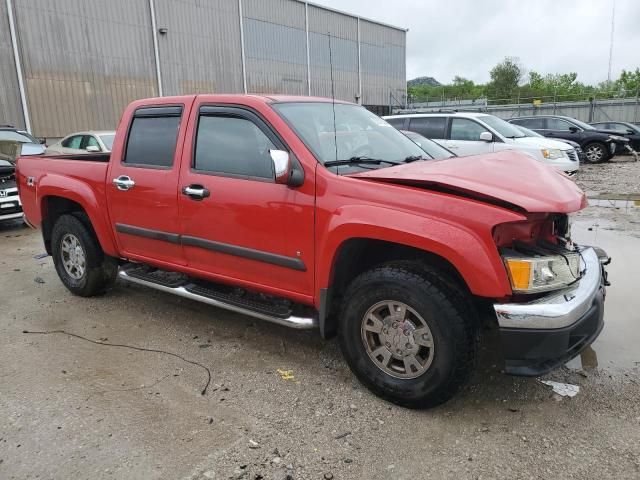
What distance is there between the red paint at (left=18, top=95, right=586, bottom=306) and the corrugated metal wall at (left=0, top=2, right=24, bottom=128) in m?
16.9

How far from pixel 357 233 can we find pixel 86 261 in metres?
3.07

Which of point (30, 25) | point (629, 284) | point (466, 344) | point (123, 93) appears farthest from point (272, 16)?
point (466, 344)

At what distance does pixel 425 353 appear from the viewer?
2973 mm

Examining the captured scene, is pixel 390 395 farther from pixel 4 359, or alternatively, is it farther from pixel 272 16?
pixel 272 16

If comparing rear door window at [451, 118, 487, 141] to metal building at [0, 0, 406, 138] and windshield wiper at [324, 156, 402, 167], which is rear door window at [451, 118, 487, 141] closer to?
metal building at [0, 0, 406, 138]

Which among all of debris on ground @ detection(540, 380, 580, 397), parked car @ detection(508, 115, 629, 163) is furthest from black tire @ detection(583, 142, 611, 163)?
debris on ground @ detection(540, 380, 580, 397)

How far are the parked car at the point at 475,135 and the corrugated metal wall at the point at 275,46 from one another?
1732 centimetres

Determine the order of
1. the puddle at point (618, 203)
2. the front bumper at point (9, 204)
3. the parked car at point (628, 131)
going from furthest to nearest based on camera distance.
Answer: the parked car at point (628, 131) → the puddle at point (618, 203) → the front bumper at point (9, 204)

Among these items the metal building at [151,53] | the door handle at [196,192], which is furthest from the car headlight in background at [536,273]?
the metal building at [151,53]

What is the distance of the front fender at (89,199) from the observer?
4562mm

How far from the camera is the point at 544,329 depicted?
8.57 feet

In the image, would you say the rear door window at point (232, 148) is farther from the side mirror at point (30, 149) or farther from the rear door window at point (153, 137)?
the side mirror at point (30, 149)

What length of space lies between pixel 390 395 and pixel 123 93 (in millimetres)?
21834

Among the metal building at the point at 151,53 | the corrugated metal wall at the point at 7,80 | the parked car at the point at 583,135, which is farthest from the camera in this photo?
the metal building at the point at 151,53
